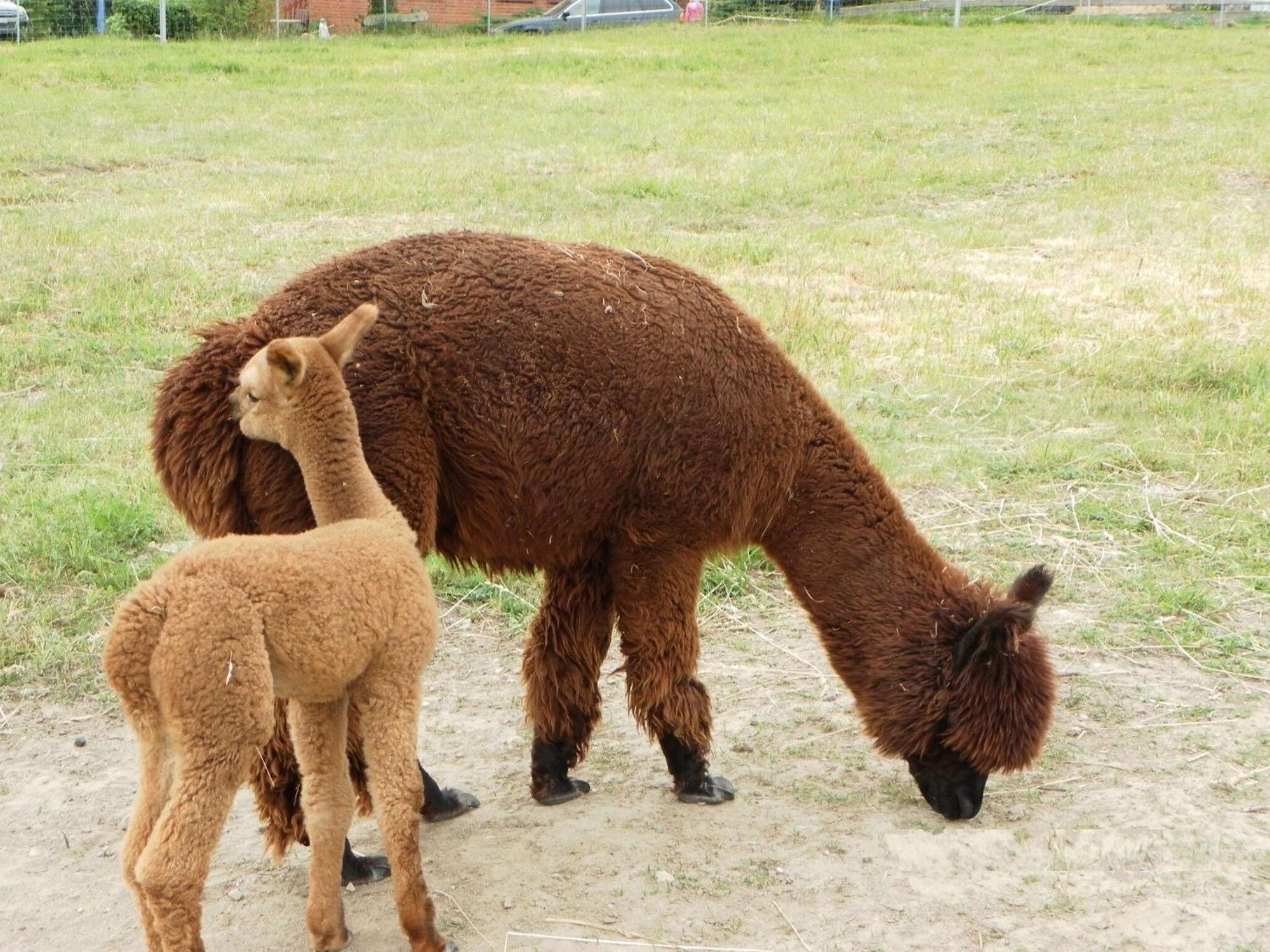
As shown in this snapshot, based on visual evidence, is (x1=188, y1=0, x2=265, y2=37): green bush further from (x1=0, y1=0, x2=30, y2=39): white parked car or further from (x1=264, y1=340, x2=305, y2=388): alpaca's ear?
(x1=264, y1=340, x2=305, y2=388): alpaca's ear

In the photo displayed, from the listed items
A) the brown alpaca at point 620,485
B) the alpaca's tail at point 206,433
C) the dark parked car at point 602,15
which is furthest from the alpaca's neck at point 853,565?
the dark parked car at point 602,15

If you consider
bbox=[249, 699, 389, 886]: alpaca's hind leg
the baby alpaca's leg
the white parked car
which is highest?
the white parked car

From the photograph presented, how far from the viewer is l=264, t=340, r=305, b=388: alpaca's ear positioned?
335 cm

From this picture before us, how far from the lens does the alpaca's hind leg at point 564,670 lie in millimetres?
4672

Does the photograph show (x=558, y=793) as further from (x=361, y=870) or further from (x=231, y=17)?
(x=231, y=17)

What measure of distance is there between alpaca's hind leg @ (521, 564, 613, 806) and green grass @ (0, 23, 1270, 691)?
0.37 m

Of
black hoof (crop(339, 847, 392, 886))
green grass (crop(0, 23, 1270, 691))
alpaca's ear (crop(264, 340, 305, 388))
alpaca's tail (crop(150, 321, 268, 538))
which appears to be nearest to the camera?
alpaca's ear (crop(264, 340, 305, 388))

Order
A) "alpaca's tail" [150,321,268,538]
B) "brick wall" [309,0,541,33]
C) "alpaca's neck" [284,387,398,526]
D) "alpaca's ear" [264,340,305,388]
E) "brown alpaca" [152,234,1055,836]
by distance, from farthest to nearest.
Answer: "brick wall" [309,0,541,33], "brown alpaca" [152,234,1055,836], "alpaca's tail" [150,321,268,538], "alpaca's neck" [284,387,398,526], "alpaca's ear" [264,340,305,388]

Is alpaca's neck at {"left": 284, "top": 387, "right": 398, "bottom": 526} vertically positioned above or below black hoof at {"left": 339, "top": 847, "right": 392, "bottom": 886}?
above

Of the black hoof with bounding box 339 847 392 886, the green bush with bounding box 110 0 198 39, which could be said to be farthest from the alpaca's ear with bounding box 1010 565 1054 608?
the green bush with bounding box 110 0 198 39

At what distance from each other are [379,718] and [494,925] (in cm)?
99

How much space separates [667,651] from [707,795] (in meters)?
0.62

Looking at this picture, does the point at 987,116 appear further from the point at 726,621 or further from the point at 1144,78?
the point at 726,621

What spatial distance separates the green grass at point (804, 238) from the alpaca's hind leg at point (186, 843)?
1.71 meters
